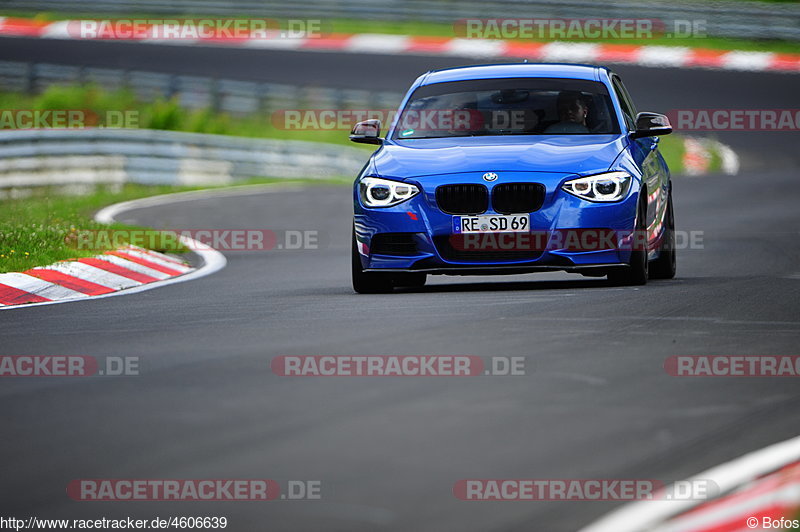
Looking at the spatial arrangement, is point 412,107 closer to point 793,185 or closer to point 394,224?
point 394,224

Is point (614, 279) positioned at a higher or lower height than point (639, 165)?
lower

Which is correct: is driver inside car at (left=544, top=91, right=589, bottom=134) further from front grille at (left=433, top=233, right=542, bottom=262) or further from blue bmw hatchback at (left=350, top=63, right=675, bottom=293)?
front grille at (left=433, top=233, right=542, bottom=262)

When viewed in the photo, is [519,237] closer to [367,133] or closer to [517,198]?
[517,198]

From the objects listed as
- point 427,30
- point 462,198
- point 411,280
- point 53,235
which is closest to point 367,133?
point 411,280

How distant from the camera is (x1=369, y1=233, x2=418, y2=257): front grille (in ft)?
34.1

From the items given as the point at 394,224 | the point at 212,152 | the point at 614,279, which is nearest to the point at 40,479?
the point at 394,224

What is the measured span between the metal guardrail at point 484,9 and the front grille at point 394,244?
2710 cm

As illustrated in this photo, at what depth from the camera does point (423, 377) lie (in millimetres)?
6895

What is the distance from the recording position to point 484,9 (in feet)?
124

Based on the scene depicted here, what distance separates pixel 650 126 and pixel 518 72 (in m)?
1.23

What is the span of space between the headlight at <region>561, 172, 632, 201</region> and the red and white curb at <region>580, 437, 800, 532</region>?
5160mm

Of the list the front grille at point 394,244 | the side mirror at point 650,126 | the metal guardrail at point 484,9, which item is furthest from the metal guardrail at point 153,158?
the side mirror at point 650,126

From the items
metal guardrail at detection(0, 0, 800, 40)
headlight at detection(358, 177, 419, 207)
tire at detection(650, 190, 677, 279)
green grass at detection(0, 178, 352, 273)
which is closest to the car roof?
tire at detection(650, 190, 677, 279)

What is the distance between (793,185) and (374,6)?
18.2 m
